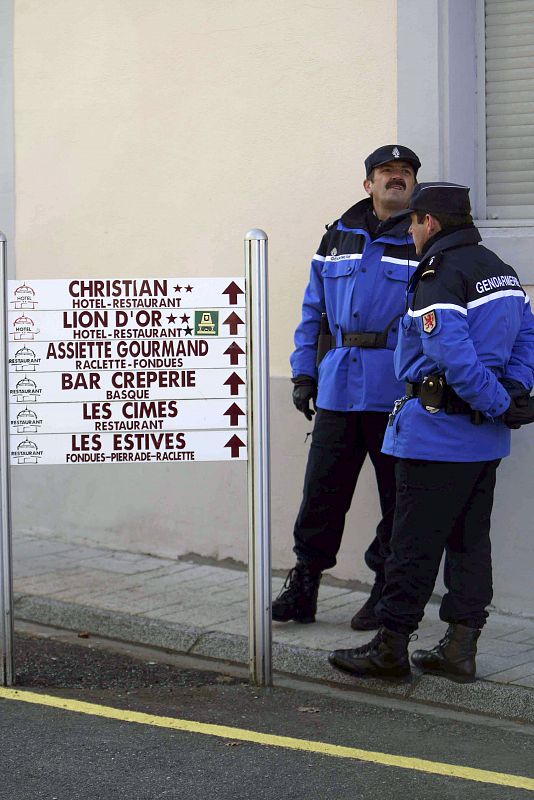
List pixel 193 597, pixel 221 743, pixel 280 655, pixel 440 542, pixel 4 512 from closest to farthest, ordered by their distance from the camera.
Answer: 1. pixel 221 743
2. pixel 440 542
3. pixel 4 512
4. pixel 280 655
5. pixel 193 597

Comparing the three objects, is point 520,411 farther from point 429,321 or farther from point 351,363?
point 351,363

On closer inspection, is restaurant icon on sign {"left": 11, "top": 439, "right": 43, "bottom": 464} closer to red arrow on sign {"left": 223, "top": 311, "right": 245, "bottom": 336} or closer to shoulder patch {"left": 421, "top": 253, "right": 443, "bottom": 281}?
red arrow on sign {"left": 223, "top": 311, "right": 245, "bottom": 336}

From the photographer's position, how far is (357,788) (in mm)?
4172

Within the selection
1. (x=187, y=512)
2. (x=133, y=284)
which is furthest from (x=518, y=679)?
(x=187, y=512)

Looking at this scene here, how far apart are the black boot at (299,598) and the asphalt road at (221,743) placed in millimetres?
621

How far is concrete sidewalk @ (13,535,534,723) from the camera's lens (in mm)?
5285

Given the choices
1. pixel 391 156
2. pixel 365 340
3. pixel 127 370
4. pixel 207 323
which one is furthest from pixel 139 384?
pixel 391 156

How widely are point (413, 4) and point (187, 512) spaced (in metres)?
3.00

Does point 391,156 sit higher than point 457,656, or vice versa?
point 391,156

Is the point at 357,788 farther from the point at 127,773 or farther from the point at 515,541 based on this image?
the point at 515,541

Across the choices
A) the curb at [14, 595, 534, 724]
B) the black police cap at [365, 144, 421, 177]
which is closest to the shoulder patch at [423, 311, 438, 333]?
the black police cap at [365, 144, 421, 177]

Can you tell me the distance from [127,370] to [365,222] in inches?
53.6

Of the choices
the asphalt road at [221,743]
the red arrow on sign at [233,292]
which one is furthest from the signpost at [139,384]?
the asphalt road at [221,743]

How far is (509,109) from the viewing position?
6.73 meters
